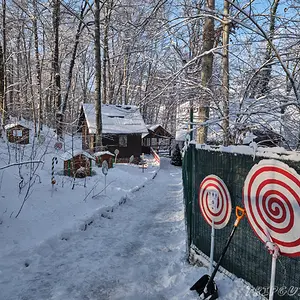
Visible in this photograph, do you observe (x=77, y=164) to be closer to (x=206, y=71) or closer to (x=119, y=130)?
(x=206, y=71)

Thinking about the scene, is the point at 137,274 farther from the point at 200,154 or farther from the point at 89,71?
the point at 89,71

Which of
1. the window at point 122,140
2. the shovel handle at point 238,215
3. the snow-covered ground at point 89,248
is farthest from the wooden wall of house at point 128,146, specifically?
the shovel handle at point 238,215

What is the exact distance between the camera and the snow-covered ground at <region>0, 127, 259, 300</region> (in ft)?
11.1

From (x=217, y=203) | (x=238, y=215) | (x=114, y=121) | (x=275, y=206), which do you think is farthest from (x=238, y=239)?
(x=114, y=121)

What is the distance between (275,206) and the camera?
2.35 m

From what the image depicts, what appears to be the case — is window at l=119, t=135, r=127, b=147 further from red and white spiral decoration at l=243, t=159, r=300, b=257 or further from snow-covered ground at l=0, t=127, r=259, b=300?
red and white spiral decoration at l=243, t=159, r=300, b=257

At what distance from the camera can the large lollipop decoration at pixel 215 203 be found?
3.23m

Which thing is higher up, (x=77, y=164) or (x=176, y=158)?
(x=77, y=164)

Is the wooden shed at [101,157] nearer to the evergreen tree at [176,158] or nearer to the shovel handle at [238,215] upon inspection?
the evergreen tree at [176,158]

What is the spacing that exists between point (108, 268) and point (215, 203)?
2119 mm

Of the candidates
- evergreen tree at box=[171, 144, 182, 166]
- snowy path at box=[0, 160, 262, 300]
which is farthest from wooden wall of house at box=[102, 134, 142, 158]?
snowy path at box=[0, 160, 262, 300]

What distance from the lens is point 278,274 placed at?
248 cm

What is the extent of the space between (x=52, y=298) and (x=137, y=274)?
1.26 meters

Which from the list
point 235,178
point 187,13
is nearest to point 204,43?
point 187,13
